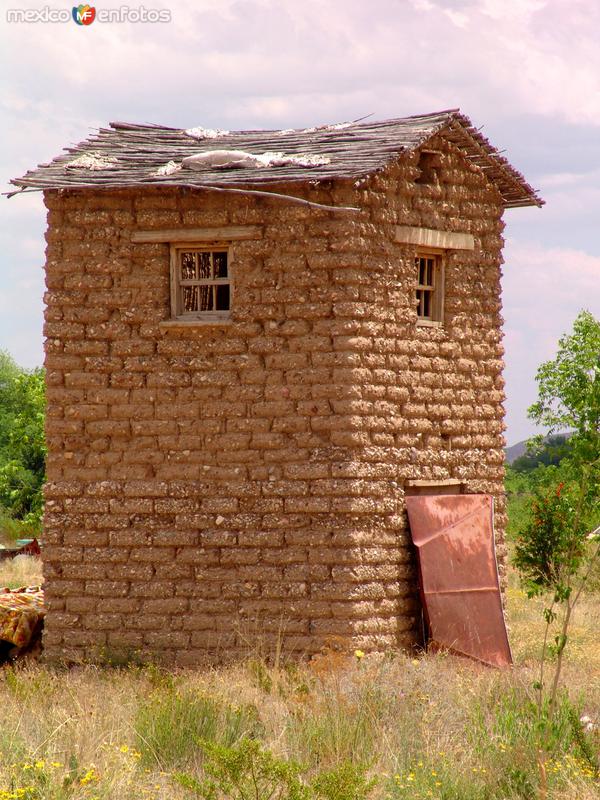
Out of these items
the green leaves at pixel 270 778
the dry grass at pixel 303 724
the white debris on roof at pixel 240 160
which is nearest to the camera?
the green leaves at pixel 270 778

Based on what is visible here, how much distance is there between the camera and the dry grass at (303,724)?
22.2 ft

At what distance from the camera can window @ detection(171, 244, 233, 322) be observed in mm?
10969

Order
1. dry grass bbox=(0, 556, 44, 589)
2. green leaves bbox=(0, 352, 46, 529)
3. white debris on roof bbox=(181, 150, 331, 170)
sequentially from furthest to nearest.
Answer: green leaves bbox=(0, 352, 46, 529) → dry grass bbox=(0, 556, 44, 589) → white debris on roof bbox=(181, 150, 331, 170)

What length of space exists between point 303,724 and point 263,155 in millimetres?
5859

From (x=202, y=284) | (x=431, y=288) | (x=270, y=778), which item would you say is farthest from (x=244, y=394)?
(x=270, y=778)

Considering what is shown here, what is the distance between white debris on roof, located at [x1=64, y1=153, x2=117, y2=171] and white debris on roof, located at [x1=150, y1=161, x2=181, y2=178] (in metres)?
0.65

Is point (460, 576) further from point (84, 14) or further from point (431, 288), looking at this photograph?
point (84, 14)

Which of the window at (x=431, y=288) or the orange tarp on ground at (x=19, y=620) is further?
the window at (x=431, y=288)

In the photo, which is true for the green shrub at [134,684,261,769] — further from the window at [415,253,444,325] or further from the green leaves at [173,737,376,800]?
the window at [415,253,444,325]

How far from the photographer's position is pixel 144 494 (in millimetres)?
10938

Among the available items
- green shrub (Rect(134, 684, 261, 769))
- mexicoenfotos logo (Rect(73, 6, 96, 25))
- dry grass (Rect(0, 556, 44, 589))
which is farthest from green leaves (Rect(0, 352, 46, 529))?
green shrub (Rect(134, 684, 261, 769))

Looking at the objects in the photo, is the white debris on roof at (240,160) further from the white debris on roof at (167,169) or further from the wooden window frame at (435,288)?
the wooden window frame at (435,288)

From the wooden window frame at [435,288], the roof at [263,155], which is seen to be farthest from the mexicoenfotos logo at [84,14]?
the wooden window frame at [435,288]

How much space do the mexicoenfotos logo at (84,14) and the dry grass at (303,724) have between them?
6.63 metres
